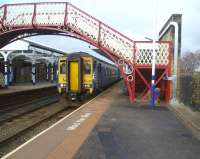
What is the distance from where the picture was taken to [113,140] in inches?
408

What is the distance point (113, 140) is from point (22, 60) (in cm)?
4719

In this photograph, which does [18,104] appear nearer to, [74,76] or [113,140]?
[74,76]

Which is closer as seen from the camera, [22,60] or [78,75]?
[78,75]

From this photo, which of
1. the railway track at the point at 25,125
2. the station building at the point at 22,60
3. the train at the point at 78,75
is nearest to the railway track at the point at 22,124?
the railway track at the point at 25,125

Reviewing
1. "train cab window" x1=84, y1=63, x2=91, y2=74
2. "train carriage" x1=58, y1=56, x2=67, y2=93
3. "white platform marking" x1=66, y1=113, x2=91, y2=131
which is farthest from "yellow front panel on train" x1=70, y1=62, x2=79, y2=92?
"white platform marking" x1=66, y1=113, x2=91, y2=131

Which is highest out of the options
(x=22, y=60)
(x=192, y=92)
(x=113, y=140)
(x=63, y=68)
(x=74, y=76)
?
(x=22, y=60)

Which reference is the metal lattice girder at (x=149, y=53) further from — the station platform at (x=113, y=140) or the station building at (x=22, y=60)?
the station building at (x=22, y=60)

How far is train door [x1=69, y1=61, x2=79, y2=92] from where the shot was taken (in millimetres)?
23422

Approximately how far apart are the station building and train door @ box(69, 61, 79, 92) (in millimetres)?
19002

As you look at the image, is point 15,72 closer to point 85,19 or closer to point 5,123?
point 85,19

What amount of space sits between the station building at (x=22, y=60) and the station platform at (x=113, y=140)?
28895 mm

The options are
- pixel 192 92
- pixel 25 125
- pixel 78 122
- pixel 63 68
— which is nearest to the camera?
pixel 78 122

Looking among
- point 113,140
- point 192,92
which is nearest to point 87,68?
point 192,92

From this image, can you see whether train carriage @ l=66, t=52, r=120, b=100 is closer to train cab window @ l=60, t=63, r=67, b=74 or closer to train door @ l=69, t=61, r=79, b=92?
train door @ l=69, t=61, r=79, b=92
